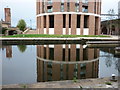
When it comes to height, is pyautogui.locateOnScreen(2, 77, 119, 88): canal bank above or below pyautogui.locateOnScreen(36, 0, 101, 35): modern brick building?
below

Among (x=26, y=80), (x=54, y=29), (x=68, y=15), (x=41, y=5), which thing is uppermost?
(x=41, y=5)

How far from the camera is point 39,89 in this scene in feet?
18.4

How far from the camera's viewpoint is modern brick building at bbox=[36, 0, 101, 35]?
135ft

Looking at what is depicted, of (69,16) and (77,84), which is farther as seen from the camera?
(69,16)

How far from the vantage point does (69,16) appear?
42.0 m

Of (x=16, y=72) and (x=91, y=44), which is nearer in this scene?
(x=16, y=72)

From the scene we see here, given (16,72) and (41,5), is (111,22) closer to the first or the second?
(41,5)

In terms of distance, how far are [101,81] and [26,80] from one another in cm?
402

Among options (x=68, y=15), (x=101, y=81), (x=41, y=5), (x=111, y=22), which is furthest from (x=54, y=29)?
(x=101, y=81)

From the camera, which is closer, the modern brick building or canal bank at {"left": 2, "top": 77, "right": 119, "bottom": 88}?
canal bank at {"left": 2, "top": 77, "right": 119, "bottom": 88}

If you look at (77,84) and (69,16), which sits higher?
(69,16)

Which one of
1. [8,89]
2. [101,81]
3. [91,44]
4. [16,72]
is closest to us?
[8,89]

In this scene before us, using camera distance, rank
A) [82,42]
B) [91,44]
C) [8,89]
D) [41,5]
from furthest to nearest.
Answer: [41,5]
[82,42]
[91,44]
[8,89]

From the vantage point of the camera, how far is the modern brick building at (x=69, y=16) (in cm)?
4122
